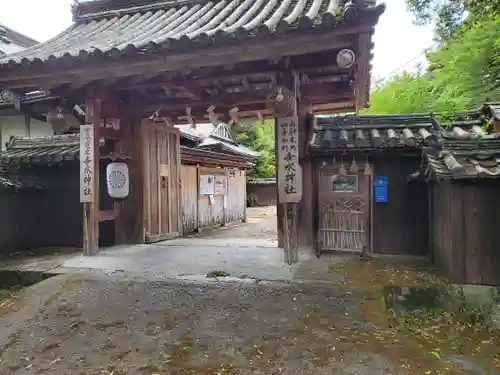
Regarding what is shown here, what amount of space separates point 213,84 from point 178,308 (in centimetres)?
455

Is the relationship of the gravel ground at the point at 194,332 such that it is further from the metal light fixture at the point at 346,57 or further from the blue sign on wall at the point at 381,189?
the metal light fixture at the point at 346,57

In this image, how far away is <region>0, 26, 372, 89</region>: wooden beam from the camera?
5.15 metres

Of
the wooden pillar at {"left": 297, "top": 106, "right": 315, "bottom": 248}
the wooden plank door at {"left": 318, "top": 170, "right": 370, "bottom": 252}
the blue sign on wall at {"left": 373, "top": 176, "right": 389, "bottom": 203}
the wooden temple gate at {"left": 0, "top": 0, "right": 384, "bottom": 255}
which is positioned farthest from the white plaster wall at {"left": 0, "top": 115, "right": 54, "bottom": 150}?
the blue sign on wall at {"left": 373, "top": 176, "right": 389, "bottom": 203}

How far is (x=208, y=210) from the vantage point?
15.2 m

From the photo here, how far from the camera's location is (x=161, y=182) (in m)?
9.76

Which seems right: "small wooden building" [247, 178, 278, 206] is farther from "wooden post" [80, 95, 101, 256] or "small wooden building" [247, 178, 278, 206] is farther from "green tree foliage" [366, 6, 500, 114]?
"wooden post" [80, 95, 101, 256]

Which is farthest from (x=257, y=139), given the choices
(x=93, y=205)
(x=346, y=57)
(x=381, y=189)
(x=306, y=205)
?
(x=346, y=57)

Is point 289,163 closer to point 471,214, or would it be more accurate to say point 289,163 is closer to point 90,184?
point 471,214

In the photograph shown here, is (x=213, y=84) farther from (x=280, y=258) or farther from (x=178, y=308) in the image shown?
(x=178, y=308)

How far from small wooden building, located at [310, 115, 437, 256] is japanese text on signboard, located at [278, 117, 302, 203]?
1.14 meters

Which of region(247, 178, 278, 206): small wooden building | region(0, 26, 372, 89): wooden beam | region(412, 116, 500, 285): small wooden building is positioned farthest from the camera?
region(247, 178, 278, 206): small wooden building

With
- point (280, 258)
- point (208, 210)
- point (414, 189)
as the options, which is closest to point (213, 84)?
point (280, 258)

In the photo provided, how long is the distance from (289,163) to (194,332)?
322cm

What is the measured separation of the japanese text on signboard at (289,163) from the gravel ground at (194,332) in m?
1.68
